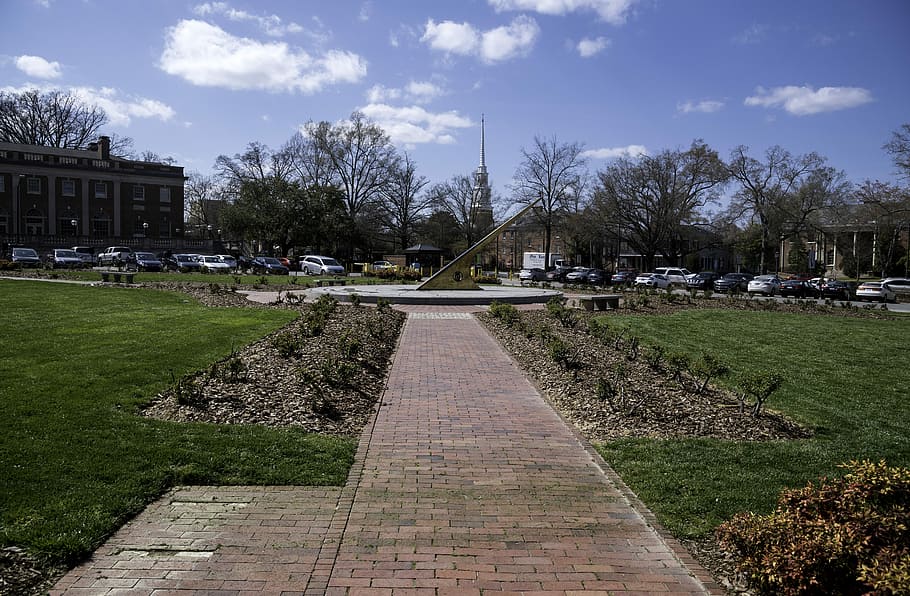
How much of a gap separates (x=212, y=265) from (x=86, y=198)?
107 ft

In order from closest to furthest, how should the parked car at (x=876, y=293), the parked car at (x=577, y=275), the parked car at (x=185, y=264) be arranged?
1. the parked car at (x=876, y=293)
2. the parked car at (x=185, y=264)
3. the parked car at (x=577, y=275)

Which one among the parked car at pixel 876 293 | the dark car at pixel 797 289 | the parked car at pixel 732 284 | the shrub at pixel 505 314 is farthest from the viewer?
the parked car at pixel 732 284

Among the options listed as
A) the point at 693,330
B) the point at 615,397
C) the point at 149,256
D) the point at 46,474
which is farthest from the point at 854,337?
the point at 149,256

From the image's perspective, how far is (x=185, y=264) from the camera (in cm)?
5000

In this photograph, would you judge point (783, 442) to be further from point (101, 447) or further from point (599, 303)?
point (599, 303)

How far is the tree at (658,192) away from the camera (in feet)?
188

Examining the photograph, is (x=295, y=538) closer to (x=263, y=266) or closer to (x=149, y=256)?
(x=263, y=266)

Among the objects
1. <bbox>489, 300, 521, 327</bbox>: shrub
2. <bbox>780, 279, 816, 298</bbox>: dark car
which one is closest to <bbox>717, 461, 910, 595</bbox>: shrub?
<bbox>489, 300, 521, 327</bbox>: shrub

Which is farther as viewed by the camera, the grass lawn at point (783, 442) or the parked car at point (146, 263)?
the parked car at point (146, 263)

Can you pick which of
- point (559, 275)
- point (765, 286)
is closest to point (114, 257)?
point (559, 275)

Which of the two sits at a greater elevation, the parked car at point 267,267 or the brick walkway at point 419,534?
the parked car at point 267,267

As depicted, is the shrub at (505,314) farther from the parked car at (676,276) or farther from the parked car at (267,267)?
the parked car at (267,267)

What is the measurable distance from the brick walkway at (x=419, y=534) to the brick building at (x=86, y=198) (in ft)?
232

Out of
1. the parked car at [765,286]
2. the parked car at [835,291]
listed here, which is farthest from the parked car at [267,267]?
the parked car at [835,291]
